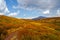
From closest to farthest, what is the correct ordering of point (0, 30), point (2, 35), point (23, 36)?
point (23, 36) → point (2, 35) → point (0, 30)

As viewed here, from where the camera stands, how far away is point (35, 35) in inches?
1232

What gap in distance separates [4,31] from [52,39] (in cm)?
1696

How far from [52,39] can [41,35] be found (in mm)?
2421

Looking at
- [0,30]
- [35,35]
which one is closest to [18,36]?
[35,35]

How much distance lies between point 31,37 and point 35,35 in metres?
1.44

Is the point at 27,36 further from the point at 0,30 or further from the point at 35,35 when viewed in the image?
the point at 0,30

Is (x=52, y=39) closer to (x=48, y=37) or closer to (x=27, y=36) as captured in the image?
(x=48, y=37)

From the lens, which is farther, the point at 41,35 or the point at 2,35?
the point at 2,35

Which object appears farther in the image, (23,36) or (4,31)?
(4,31)

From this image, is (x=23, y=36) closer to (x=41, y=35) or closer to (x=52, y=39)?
(x=41, y=35)

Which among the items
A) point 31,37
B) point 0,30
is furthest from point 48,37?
point 0,30

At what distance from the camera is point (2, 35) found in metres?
40.7

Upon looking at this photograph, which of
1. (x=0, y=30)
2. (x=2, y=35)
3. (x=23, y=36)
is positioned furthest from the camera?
(x=0, y=30)

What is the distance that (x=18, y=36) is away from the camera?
29.9m
